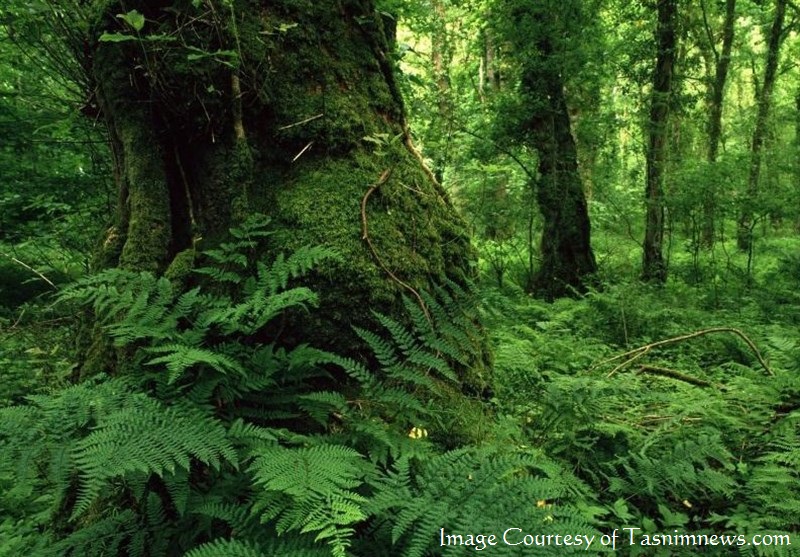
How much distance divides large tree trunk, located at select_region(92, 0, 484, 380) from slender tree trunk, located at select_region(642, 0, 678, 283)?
679cm

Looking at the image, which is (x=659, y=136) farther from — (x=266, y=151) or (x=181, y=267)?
(x=181, y=267)

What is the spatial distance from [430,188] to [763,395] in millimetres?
2514

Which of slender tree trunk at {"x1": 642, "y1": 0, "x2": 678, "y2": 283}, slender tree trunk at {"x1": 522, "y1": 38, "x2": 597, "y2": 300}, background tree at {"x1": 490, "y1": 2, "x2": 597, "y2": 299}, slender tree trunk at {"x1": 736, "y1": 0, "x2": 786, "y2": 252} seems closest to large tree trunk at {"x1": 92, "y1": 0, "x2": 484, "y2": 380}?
background tree at {"x1": 490, "y1": 2, "x2": 597, "y2": 299}

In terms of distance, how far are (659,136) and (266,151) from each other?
26.3ft

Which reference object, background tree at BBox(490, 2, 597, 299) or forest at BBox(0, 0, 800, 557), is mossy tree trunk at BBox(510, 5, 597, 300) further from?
forest at BBox(0, 0, 800, 557)

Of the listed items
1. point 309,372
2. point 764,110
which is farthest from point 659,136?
point 309,372

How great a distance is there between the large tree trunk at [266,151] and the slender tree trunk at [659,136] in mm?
6792

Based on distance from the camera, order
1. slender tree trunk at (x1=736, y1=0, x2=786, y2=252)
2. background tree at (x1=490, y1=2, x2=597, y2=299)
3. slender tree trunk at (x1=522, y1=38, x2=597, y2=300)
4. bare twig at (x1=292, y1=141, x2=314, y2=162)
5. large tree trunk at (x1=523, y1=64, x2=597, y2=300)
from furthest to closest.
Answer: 1. slender tree trunk at (x1=736, y1=0, x2=786, y2=252)
2. large tree trunk at (x1=523, y1=64, x2=597, y2=300)
3. slender tree trunk at (x1=522, y1=38, x2=597, y2=300)
4. background tree at (x1=490, y1=2, x2=597, y2=299)
5. bare twig at (x1=292, y1=141, x2=314, y2=162)

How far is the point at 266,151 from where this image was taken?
2.97 metres

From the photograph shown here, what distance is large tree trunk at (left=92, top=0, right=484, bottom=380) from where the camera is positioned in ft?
8.99

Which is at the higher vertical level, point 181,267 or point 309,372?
point 181,267

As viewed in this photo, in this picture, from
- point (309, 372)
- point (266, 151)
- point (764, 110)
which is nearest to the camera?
point (309, 372)

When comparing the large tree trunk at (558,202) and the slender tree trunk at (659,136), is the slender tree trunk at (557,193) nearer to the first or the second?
the large tree trunk at (558,202)

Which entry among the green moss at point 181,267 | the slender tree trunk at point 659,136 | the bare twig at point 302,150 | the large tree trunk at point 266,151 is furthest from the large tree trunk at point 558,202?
the green moss at point 181,267
